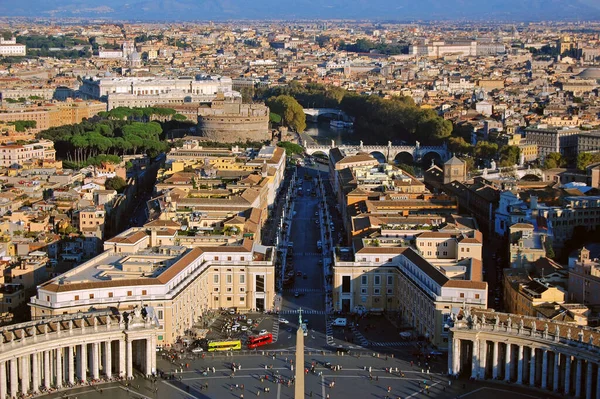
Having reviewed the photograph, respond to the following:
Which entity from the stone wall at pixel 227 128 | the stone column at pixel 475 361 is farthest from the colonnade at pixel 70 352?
the stone wall at pixel 227 128

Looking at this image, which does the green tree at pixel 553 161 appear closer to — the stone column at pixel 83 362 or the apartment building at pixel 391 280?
the apartment building at pixel 391 280

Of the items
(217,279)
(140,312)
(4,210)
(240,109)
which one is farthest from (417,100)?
(140,312)

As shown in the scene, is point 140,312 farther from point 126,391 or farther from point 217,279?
point 217,279

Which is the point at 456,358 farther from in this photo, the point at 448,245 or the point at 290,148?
the point at 290,148

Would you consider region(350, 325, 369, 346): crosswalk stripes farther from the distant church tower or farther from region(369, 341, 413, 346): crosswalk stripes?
the distant church tower

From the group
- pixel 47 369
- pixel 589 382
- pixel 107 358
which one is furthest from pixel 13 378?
pixel 589 382

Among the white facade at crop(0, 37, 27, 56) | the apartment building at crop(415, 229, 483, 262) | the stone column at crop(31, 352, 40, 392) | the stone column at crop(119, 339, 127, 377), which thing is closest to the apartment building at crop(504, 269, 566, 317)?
the apartment building at crop(415, 229, 483, 262)
